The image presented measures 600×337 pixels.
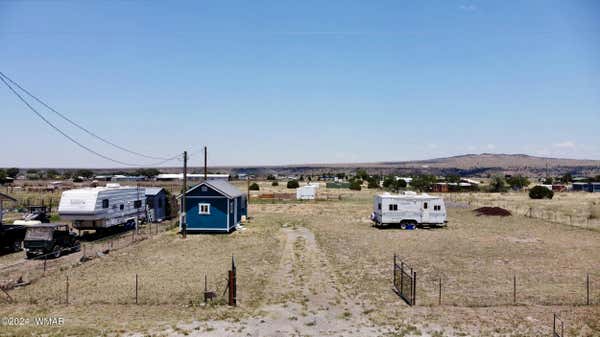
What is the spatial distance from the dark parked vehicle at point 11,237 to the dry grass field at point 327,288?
6333mm

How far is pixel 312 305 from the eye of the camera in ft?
49.4

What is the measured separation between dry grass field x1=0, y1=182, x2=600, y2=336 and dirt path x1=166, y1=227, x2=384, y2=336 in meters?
0.04

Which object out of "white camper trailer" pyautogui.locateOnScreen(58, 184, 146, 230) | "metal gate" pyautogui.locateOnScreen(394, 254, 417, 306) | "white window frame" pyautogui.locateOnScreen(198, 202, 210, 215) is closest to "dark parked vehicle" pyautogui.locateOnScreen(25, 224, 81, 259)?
"white camper trailer" pyautogui.locateOnScreen(58, 184, 146, 230)

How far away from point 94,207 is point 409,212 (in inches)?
932

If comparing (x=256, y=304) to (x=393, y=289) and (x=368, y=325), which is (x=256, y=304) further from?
(x=393, y=289)

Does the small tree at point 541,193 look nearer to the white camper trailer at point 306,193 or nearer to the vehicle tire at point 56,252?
the white camper trailer at point 306,193

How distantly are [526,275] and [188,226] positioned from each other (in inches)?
898

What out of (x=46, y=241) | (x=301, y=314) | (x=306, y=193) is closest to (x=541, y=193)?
(x=306, y=193)

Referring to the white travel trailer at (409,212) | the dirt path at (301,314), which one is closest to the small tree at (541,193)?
the white travel trailer at (409,212)

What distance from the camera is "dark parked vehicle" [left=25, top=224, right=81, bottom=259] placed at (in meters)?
Answer: 23.2

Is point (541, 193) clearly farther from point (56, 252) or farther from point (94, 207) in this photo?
point (56, 252)

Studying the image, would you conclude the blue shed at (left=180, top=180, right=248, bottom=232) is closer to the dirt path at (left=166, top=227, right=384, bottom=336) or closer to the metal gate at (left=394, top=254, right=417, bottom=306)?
the dirt path at (left=166, top=227, right=384, bottom=336)

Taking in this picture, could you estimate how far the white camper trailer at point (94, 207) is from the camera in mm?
28797

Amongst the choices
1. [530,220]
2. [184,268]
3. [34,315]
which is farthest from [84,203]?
[530,220]
